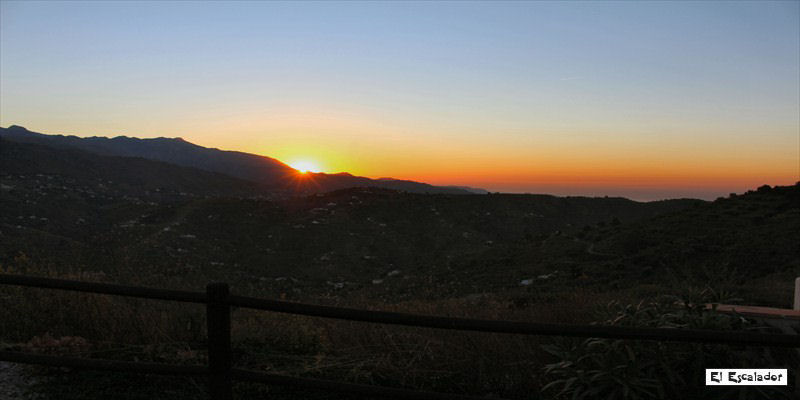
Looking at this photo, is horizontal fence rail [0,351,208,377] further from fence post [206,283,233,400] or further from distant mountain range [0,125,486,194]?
distant mountain range [0,125,486,194]

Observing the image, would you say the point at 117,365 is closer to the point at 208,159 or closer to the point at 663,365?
the point at 663,365

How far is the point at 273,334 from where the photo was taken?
6199 mm

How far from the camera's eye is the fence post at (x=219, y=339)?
3.26 metres

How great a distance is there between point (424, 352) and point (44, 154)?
71110 mm

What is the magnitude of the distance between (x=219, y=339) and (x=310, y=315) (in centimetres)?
67

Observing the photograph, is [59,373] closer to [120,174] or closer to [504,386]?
[504,386]

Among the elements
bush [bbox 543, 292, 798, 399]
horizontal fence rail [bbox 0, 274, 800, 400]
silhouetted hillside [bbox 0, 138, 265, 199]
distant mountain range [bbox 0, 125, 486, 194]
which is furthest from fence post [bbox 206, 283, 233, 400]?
distant mountain range [bbox 0, 125, 486, 194]

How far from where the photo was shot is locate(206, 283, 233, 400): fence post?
326 cm

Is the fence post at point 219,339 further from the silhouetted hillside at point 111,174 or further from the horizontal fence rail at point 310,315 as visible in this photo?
the silhouetted hillside at point 111,174

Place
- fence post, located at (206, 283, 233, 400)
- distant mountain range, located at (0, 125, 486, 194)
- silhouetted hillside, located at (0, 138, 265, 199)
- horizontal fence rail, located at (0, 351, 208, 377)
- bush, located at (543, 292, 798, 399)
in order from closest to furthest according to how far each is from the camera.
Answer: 1. fence post, located at (206, 283, 233, 400)
2. horizontal fence rail, located at (0, 351, 208, 377)
3. bush, located at (543, 292, 798, 399)
4. silhouetted hillside, located at (0, 138, 265, 199)
5. distant mountain range, located at (0, 125, 486, 194)

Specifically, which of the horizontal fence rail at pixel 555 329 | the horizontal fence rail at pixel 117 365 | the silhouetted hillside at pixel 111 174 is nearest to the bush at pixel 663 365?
the horizontal fence rail at pixel 555 329

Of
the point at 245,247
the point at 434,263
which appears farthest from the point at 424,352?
the point at 245,247

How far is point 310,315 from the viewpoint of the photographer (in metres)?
3.28

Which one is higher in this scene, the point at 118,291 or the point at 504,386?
the point at 118,291
